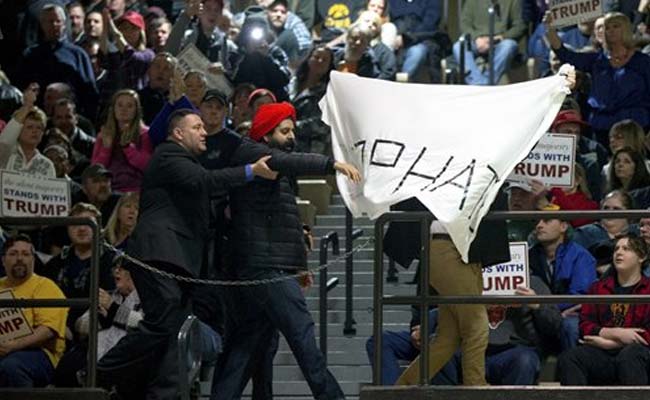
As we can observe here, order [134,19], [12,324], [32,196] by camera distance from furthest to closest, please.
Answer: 1. [134,19]
2. [32,196]
3. [12,324]

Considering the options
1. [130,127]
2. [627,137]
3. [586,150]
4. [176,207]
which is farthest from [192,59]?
[176,207]

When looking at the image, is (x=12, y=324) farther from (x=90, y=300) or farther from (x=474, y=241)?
(x=474, y=241)

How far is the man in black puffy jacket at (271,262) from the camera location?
15.8 metres

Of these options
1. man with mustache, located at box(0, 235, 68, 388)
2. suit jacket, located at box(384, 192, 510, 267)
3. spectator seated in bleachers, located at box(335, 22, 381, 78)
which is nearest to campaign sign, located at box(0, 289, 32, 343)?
man with mustache, located at box(0, 235, 68, 388)

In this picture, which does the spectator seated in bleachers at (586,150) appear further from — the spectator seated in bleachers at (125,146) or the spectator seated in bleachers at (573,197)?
the spectator seated in bleachers at (125,146)

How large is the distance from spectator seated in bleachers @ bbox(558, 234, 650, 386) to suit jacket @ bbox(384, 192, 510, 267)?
2.59 feet

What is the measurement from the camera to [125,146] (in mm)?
20031

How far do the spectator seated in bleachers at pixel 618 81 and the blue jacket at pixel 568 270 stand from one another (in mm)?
3888

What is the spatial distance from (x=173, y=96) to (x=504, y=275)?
4401mm

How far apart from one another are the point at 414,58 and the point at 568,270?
7436 millimetres

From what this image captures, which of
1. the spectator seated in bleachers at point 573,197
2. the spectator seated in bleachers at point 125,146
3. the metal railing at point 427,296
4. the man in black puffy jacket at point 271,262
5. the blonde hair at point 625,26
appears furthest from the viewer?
the blonde hair at point 625,26

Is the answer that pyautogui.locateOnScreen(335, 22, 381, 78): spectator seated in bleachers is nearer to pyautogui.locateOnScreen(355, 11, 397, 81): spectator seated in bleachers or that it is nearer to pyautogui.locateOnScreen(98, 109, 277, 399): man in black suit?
pyautogui.locateOnScreen(355, 11, 397, 81): spectator seated in bleachers

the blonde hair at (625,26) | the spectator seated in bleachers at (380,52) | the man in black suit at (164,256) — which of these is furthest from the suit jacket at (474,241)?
the spectator seated in bleachers at (380,52)

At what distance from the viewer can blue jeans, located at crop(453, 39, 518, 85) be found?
78.6ft
